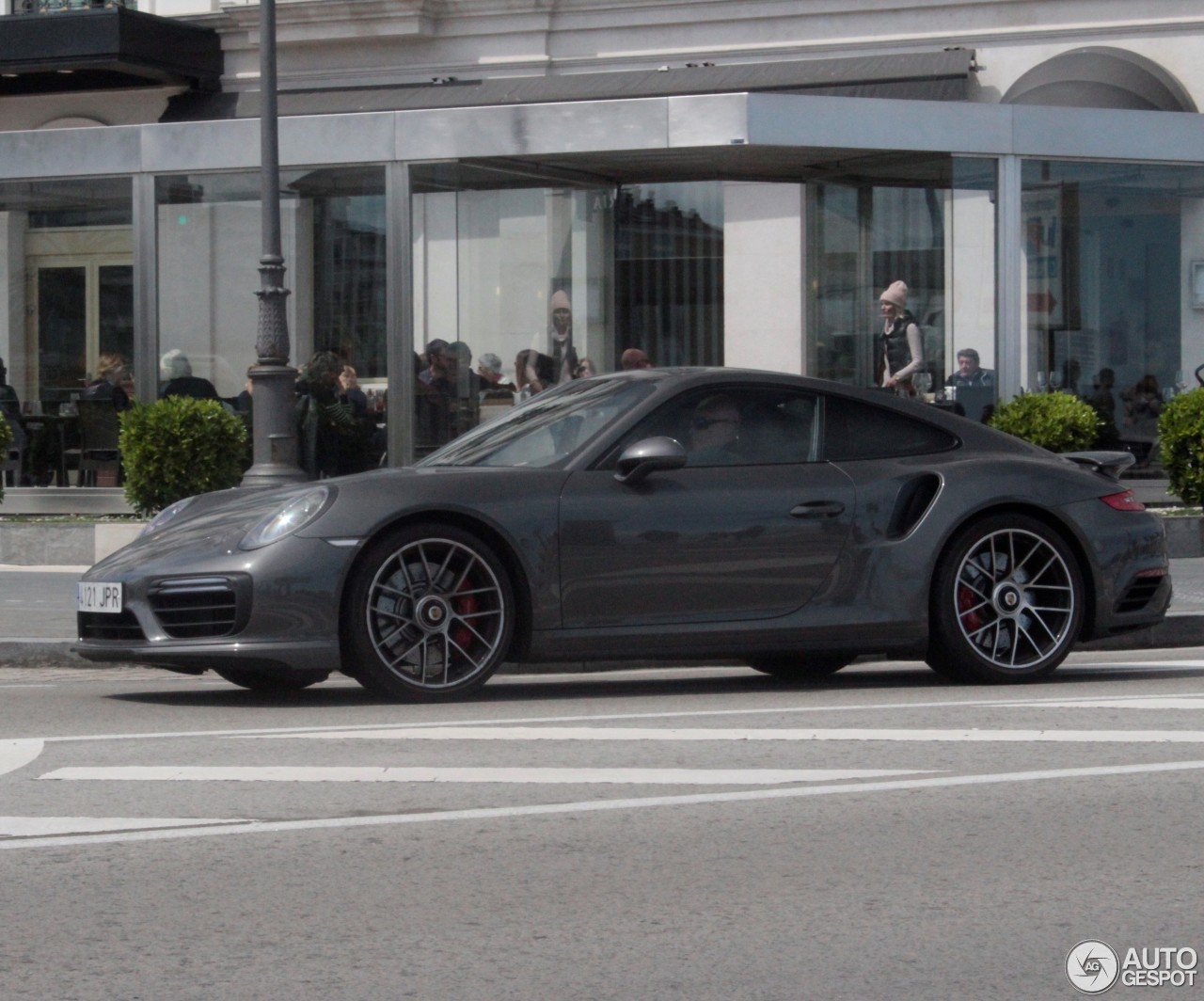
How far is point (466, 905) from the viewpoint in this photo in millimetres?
4727

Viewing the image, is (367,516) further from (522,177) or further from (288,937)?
(522,177)

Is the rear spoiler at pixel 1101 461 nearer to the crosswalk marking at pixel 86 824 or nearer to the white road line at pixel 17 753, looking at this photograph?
the white road line at pixel 17 753

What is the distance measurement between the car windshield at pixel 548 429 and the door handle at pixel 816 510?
2.59 feet

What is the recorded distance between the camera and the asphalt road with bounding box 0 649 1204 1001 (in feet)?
13.9

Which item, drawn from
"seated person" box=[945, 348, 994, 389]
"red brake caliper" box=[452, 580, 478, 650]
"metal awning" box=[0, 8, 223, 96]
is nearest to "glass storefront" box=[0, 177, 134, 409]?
"seated person" box=[945, 348, 994, 389]

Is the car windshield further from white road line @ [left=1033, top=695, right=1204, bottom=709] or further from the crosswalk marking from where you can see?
the crosswalk marking

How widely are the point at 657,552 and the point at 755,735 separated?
1.27m

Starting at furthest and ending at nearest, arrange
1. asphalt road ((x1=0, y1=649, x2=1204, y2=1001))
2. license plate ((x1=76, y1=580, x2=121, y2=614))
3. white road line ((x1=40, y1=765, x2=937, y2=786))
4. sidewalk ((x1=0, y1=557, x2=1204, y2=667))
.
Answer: sidewalk ((x1=0, y1=557, x2=1204, y2=667))
license plate ((x1=76, y1=580, x2=121, y2=614))
white road line ((x1=40, y1=765, x2=937, y2=786))
asphalt road ((x1=0, y1=649, x2=1204, y2=1001))

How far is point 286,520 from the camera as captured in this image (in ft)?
26.6

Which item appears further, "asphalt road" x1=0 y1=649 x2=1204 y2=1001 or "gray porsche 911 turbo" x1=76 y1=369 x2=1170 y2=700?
"gray porsche 911 turbo" x1=76 y1=369 x2=1170 y2=700

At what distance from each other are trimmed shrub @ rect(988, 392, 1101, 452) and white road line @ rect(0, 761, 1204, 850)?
1016 cm

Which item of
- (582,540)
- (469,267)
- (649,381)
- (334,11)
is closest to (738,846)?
(582,540)

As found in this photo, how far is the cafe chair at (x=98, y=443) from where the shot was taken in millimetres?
18031

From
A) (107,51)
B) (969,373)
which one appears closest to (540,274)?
(969,373)
